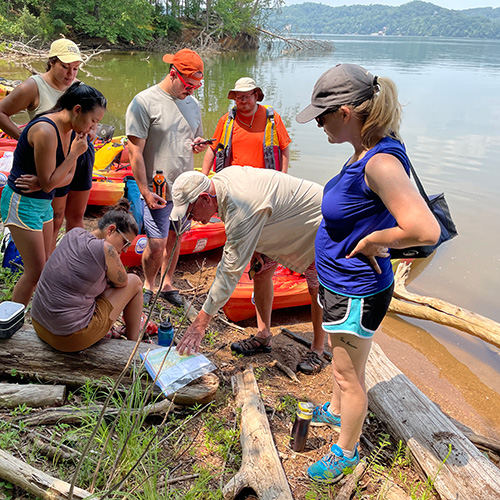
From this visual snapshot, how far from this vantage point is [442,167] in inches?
448

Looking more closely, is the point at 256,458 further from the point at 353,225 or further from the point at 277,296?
the point at 277,296

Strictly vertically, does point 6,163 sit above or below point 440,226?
below

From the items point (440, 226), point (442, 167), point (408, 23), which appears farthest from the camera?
point (408, 23)

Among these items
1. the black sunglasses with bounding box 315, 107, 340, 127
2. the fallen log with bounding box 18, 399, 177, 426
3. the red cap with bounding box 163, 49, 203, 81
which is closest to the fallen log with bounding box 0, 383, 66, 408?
the fallen log with bounding box 18, 399, 177, 426

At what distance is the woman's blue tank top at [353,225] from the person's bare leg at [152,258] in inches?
91.6

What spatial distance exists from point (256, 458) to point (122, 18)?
33090mm

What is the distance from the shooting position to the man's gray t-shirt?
3873mm

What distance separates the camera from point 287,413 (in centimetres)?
304

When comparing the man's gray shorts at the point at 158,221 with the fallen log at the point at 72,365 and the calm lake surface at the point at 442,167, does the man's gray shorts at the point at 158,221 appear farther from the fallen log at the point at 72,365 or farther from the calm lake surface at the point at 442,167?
the calm lake surface at the point at 442,167

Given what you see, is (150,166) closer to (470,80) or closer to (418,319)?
(418,319)

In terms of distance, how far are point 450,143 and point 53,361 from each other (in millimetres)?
13362

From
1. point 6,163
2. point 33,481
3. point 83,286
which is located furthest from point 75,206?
point 6,163

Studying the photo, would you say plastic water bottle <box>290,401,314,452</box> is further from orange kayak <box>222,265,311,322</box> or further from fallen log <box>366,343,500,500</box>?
orange kayak <box>222,265,311,322</box>

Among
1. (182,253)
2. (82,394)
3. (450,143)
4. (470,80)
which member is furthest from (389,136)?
(470,80)
